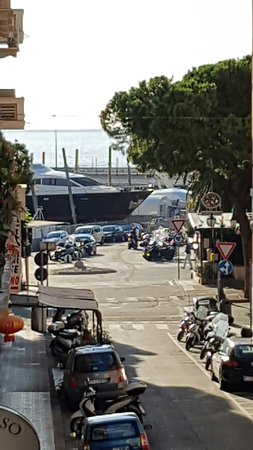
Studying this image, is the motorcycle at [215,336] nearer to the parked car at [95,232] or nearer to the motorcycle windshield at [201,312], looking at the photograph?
the motorcycle windshield at [201,312]

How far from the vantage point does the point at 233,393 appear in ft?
73.0

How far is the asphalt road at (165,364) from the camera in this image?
18281mm

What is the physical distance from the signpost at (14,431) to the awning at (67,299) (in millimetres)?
18315

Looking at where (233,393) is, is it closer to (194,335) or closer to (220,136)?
(194,335)

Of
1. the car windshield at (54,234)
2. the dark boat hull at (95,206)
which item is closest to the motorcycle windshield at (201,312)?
the car windshield at (54,234)

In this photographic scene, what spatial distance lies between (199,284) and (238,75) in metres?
10.5

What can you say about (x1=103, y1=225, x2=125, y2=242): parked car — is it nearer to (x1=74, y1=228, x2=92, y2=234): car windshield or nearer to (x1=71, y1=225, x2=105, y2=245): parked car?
(x1=71, y1=225, x2=105, y2=245): parked car

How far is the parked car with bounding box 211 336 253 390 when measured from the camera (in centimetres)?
2194

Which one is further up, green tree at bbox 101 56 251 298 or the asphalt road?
green tree at bbox 101 56 251 298

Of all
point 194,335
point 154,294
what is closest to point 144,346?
point 194,335

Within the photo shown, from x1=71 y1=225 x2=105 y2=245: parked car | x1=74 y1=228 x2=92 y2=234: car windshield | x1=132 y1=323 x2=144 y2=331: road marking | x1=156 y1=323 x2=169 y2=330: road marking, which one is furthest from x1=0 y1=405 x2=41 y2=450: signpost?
x1=74 y1=228 x2=92 y2=234: car windshield

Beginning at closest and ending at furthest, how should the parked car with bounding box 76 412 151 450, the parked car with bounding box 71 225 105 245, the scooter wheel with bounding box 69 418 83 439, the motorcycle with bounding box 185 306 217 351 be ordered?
the parked car with bounding box 76 412 151 450 < the scooter wheel with bounding box 69 418 83 439 < the motorcycle with bounding box 185 306 217 351 < the parked car with bounding box 71 225 105 245

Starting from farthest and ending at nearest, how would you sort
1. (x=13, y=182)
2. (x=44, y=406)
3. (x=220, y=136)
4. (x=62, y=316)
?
(x=220, y=136) < (x=62, y=316) < (x=44, y=406) < (x=13, y=182)

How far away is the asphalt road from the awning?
191cm
